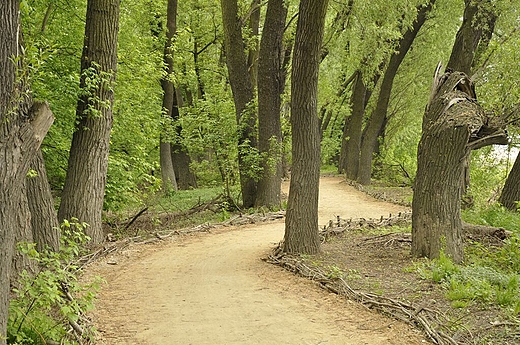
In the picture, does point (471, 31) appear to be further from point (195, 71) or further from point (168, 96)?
point (195, 71)

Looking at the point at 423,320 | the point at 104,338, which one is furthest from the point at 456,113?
the point at 104,338

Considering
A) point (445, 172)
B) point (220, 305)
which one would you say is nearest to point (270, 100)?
point (445, 172)

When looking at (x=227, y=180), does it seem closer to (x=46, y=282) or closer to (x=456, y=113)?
(x=456, y=113)

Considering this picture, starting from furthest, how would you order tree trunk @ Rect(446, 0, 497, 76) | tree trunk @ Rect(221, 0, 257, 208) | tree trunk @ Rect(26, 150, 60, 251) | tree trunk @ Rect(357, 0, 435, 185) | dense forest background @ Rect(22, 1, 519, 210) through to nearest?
tree trunk @ Rect(357, 0, 435, 185), tree trunk @ Rect(221, 0, 257, 208), tree trunk @ Rect(446, 0, 497, 76), dense forest background @ Rect(22, 1, 519, 210), tree trunk @ Rect(26, 150, 60, 251)

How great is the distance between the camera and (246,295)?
7359 mm

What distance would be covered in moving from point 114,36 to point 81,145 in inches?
91.3

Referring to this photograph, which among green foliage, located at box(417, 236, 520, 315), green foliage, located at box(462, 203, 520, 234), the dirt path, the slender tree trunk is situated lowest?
the dirt path

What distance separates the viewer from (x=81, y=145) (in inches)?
388

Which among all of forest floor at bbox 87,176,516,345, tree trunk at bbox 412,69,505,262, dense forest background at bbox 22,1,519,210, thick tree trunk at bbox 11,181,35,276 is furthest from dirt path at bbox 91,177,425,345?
dense forest background at bbox 22,1,519,210

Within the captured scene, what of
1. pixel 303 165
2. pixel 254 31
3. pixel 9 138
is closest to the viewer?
pixel 9 138

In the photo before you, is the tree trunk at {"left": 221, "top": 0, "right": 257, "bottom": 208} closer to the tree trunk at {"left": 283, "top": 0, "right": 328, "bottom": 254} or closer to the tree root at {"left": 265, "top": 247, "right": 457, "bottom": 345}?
the tree trunk at {"left": 283, "top": 0, "right": 328, "bottom": 254}

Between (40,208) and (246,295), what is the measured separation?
3.58 m

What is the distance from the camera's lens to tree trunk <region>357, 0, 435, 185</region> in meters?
19.4

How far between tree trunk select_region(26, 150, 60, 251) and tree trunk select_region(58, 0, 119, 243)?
1701 millimetres
